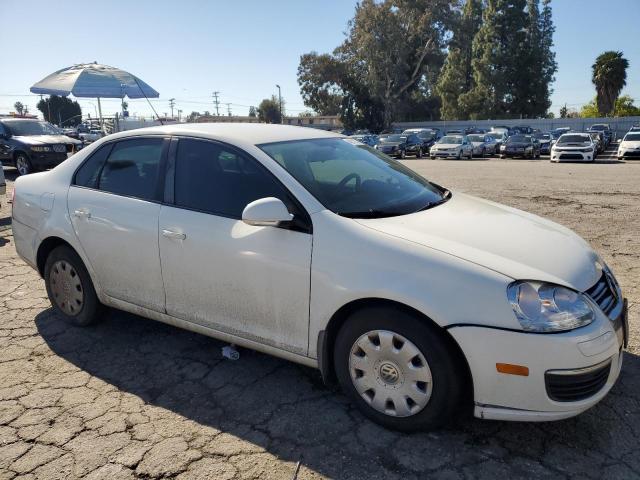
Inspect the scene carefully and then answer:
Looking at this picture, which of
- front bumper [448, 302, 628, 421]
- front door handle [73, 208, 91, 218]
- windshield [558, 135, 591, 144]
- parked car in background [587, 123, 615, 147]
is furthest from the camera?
parked car in background [587, 123, 615, 147]

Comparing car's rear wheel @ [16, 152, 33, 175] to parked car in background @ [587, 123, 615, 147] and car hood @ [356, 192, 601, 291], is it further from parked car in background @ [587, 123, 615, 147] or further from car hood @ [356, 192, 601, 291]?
parked car in background @ [587, 123, 615, 147]

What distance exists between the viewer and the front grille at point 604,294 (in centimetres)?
246

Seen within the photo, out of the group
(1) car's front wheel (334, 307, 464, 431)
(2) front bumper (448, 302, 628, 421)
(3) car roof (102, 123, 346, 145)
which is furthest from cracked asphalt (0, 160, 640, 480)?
(3) car roof (102, 123, 346, 145)

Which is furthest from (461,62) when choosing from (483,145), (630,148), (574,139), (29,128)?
(29,128)

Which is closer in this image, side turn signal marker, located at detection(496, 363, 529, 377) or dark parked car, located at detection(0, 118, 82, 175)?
side turn signal marker, located at detection(496, 363, 529, 377)

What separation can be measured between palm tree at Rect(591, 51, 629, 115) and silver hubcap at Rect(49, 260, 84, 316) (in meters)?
60.1

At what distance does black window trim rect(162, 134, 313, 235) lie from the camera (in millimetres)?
2717

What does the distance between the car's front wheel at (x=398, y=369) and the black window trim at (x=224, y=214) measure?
58 centimetres

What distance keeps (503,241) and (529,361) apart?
69 cm

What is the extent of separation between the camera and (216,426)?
8.91 feet

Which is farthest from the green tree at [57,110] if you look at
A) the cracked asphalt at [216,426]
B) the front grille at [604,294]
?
the front grille at [604,294]

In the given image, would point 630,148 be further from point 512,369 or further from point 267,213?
point 267,213

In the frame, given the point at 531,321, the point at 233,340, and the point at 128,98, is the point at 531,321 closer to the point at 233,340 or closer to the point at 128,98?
the point at 233,340

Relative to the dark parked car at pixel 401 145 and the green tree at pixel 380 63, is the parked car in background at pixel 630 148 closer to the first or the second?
the dark parked car at pixel 401 145
